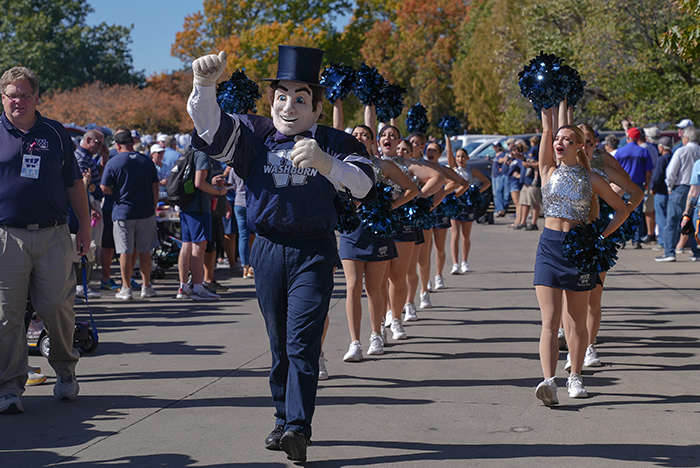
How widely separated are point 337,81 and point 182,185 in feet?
14.0

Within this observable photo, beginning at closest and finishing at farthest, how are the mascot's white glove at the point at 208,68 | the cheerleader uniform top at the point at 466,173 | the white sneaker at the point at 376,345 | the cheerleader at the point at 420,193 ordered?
the mascot's white glove at the point at 208,68
the white sneaker at the point at 376,345
the cheerleader at the point at 420,193
the cheerleader uniform top at the point at 466,173

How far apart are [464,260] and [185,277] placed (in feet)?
15.0

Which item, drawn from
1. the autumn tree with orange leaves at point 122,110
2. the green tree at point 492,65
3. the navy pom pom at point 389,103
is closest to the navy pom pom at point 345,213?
the navy pom pom at point 389,103

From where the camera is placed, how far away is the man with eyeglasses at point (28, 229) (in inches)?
232

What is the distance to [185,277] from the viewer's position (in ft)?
37.1

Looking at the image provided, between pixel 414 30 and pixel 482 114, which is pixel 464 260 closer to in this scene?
pixel 482 114

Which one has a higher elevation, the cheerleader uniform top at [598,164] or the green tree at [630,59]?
the green tree at [630,59]

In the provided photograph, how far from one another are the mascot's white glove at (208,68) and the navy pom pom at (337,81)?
94.1 inches

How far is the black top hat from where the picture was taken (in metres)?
4.93

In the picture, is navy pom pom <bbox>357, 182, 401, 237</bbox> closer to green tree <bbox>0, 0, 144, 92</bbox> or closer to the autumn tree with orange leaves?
the autumn tree with orange leaves

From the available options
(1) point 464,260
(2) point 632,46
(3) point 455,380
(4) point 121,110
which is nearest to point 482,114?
(4) point 121,110

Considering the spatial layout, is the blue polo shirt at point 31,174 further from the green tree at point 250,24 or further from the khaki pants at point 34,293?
the green tree at point 250,24

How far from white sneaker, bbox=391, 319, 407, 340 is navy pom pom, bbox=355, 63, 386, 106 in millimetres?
2208

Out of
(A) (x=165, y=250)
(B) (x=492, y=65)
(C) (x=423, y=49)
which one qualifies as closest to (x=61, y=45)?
(C) (x=423, y=49)
